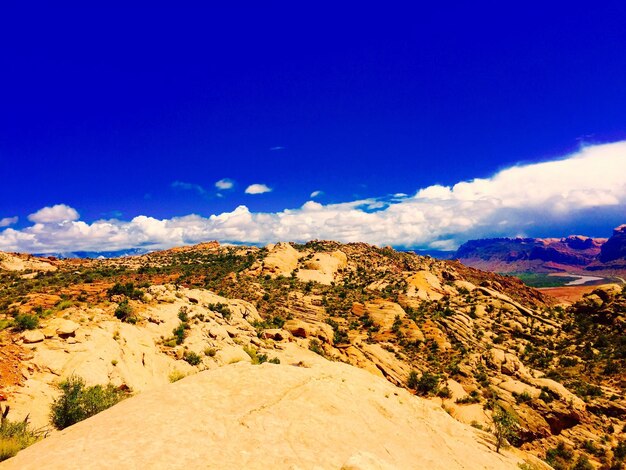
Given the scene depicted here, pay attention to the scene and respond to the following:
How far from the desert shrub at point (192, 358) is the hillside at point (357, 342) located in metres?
0.09

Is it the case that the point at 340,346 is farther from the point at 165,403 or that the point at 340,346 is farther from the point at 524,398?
the point at 165,403

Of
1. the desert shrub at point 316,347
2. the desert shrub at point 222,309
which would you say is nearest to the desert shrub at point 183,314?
the desert shrub at point 222,309

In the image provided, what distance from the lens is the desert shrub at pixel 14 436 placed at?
11.0 meters

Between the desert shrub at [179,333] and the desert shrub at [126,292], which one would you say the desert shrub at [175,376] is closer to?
the desert shrub at [179,333]

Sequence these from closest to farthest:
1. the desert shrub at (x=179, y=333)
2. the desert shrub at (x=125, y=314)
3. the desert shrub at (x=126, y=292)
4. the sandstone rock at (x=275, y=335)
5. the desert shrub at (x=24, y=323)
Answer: the desert shrub at (x=24, y=323) < the desert shrub at (x=125, y=314) < the desert shrub at (x=179, y=333) < the desert shrub at (x=126, y=292) < the sandstone rock at (x=275, y=335)

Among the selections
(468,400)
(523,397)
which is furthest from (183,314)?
(523,397)

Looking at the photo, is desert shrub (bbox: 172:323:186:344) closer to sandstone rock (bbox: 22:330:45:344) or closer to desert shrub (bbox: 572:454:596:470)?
sandstone rock (bbox: 22:330:45:344)

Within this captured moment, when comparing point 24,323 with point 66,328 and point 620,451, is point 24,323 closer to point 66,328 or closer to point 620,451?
point 66,328

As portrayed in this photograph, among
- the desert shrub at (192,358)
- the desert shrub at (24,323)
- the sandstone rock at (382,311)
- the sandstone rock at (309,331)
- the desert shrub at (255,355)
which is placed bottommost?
the sandstone rock at (382,311)

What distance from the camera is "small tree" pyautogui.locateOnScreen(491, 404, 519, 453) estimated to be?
76.2 ft

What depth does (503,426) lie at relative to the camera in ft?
82.2

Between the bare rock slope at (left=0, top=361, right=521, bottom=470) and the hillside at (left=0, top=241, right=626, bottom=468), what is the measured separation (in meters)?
1.44

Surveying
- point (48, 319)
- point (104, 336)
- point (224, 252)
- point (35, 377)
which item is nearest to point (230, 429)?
point (35, 377)

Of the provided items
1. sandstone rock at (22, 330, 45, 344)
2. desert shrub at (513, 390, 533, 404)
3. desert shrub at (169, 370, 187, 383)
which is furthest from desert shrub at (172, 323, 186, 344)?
desert shrub at (513, 390, 533, 404)
